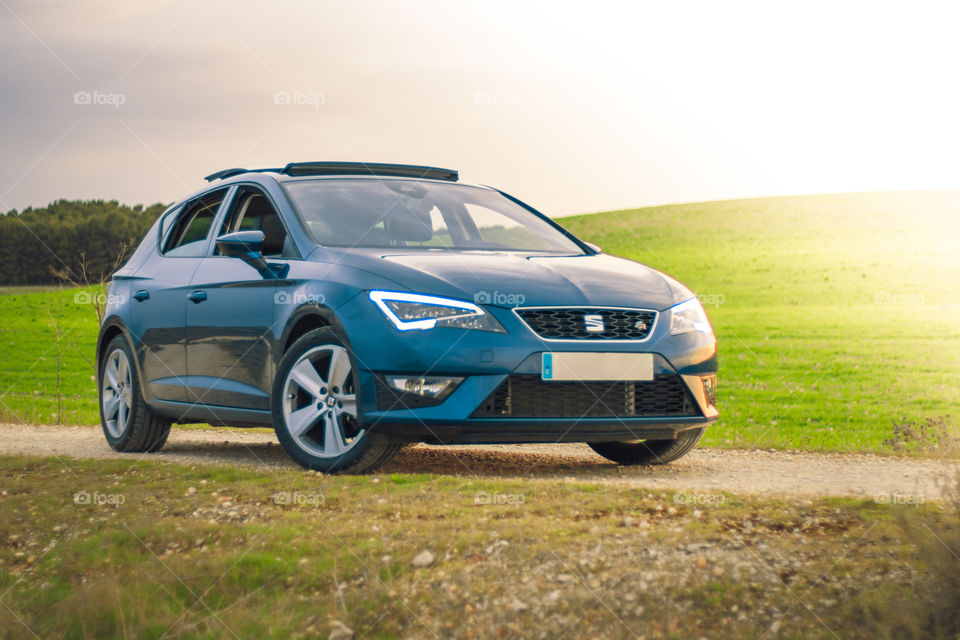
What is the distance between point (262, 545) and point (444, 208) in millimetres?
3315

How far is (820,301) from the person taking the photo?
1547 inches

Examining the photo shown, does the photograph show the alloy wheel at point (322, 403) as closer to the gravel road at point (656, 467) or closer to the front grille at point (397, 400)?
the front grille at point (397, 400)

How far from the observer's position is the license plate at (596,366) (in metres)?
5.38

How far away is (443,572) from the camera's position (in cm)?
389

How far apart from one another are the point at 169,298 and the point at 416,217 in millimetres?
2010

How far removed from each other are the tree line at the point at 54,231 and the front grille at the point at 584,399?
26.4 m

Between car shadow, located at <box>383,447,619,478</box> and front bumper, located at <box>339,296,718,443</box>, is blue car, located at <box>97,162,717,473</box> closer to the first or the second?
front bumper, located at <box>339,296,718,443</box>

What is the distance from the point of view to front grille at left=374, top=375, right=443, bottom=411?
5.32m

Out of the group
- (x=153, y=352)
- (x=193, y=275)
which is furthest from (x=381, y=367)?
(x=153, y=352)

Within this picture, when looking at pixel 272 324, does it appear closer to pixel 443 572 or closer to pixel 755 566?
Answer: pixel 443 572

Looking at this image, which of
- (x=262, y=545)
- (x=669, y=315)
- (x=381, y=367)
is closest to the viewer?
(x=262, y=545)

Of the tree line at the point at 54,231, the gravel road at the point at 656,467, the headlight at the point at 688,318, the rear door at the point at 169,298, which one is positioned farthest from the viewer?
the tree line at the point at 54,231

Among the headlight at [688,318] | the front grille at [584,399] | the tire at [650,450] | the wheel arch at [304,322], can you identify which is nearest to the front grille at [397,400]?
the front grille at [584,399]

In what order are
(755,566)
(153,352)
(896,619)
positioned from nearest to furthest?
1. (896,619)
2. (755,566)
3. (153,352)
